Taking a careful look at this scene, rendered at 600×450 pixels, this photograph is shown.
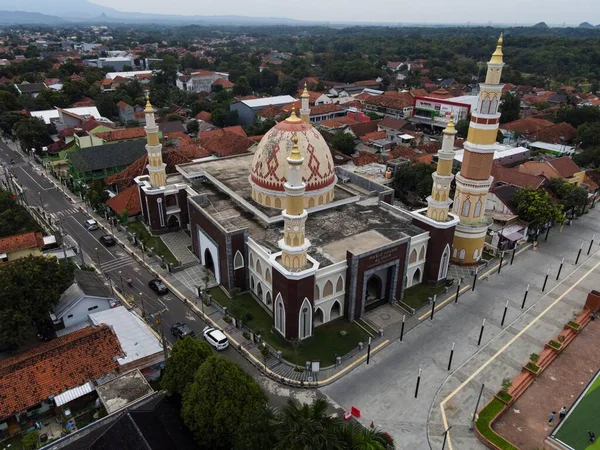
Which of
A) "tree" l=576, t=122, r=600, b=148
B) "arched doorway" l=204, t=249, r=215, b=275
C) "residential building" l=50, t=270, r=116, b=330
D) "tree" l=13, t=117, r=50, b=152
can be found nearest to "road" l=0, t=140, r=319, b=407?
"residential building" l=50, t=270, r=116, b=330

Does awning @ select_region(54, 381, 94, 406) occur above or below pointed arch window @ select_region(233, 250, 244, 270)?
below

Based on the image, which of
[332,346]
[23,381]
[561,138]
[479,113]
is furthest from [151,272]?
[561,138]

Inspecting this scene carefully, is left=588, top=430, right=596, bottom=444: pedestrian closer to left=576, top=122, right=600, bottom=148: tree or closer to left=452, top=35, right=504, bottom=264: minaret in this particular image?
left=452, top=35, right=504, bottom=264: minaret

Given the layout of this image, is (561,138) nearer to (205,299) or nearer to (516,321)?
(516,321)

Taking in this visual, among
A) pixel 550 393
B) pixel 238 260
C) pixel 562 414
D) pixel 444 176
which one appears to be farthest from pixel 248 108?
pixel 562 414

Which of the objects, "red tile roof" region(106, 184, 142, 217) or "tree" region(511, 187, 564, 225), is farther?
"red tile roof" region(106, 184, 142, 217)

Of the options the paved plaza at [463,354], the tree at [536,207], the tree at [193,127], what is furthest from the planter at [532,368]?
the tree at [193,127]

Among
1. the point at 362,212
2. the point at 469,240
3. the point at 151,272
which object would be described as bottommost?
the point at 151,272
